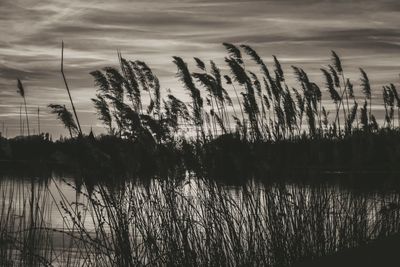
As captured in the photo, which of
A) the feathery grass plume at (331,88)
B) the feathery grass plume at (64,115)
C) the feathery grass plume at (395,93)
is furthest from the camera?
the feathery grass plume at (395,93)

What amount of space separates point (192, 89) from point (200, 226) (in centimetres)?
132

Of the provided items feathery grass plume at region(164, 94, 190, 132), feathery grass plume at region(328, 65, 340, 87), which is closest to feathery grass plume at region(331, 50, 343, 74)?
feathery grass plume at region(328, 65, 340, 87)

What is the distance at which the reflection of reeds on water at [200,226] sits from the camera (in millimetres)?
4816

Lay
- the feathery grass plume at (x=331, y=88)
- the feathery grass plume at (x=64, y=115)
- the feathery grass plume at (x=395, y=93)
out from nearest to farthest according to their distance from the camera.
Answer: the feathery grass plume at (x=64, y=115) < the feathery grass plume at (x=331, y=88) < the feathery grass plume at (x=395, y=93)

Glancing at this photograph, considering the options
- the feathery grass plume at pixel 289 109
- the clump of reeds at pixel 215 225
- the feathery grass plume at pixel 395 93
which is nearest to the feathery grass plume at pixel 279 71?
the feathery grass plume at pixel 289 109

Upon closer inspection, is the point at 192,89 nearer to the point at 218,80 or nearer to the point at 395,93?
the point at 218,80

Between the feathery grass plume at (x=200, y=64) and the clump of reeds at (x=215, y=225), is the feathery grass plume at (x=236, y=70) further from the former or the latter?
the clump of reeds at (x=215, y=225)

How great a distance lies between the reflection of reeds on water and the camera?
482cm

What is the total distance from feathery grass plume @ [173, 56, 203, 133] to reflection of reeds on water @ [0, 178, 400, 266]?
0.70m

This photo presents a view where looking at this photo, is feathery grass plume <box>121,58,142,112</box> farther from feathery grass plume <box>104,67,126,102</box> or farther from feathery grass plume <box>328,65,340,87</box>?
feathery grass plume <box>328,65,340,87</box>

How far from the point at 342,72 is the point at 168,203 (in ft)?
10.4

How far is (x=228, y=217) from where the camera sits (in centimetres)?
516

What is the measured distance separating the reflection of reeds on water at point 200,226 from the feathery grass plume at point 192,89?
70 centimetres

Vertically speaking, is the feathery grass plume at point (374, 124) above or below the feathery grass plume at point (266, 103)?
below
